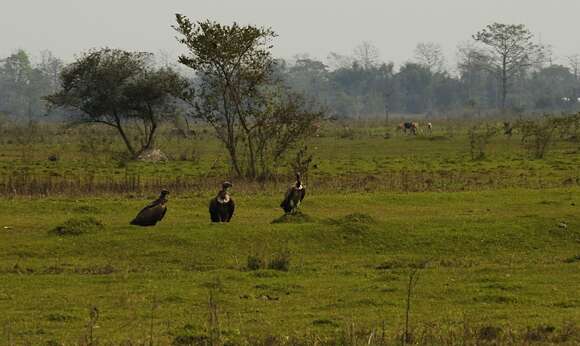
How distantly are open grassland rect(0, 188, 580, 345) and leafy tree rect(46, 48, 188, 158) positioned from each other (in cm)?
2238

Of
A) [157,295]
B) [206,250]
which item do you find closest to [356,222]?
[206,250]

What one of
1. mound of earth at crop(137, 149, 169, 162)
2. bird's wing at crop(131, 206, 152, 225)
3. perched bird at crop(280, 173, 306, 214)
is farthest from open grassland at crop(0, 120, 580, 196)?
bird's wing at crop(131, 206, 152, 225)

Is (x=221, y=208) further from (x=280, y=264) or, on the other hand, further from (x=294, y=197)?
(x=280, y=264)

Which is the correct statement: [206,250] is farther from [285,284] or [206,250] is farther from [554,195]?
[554,195]

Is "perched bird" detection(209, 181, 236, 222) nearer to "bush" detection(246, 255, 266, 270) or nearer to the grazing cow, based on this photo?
"bush" detection(246, 255, 266, 270)

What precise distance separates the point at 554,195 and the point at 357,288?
475 inches

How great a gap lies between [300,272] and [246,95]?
1675 centimetres

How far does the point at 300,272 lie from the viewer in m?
16.0

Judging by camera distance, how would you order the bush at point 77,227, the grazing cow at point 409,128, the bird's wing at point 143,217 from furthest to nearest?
the grazing cow at point 409,128, the bird's wing at point 143,217, the bush at point 77,227

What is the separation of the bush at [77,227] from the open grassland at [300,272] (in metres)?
0.13

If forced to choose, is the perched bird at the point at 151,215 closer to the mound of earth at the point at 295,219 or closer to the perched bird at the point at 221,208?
the perched bird at the point at 221,208

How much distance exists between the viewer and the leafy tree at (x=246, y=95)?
3105 centimetres

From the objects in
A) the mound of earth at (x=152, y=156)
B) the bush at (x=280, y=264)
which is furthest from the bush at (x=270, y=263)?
the mound of earth at (x=152, y=156)

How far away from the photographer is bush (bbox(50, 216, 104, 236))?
61.5 feet
